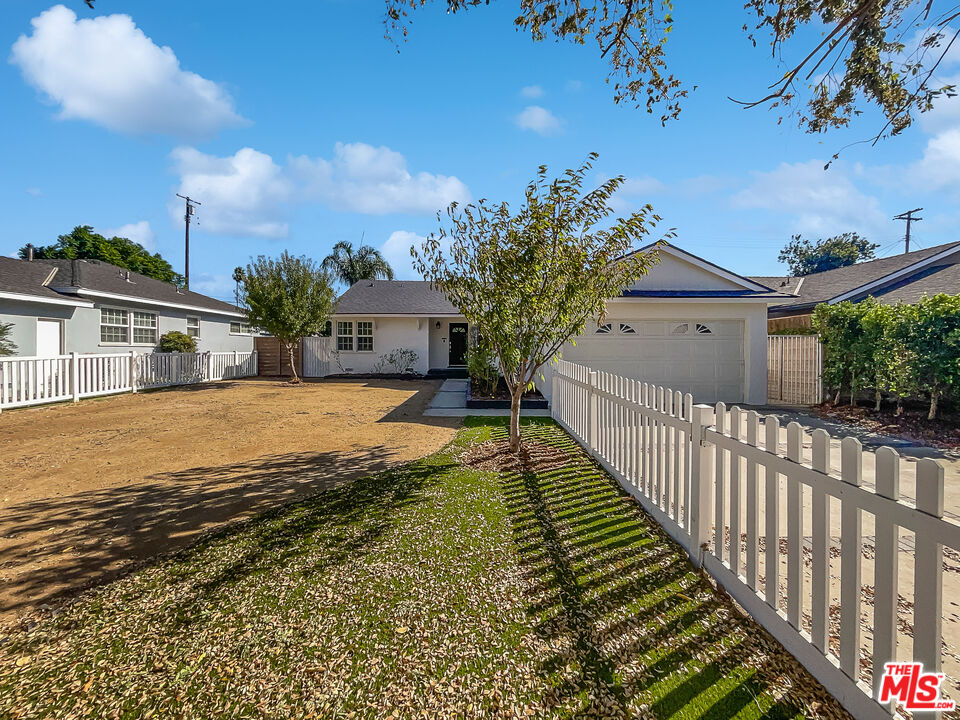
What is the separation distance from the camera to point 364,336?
797 inches

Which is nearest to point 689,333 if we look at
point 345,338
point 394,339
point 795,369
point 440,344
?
point 795,369

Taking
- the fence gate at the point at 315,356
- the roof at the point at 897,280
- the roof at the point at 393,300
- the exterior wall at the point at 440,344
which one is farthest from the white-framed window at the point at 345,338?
the roof at the point at 897,280

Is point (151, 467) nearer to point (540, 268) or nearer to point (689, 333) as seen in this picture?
point (540, 268)

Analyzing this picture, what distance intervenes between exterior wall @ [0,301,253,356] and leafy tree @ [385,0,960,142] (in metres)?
14.7

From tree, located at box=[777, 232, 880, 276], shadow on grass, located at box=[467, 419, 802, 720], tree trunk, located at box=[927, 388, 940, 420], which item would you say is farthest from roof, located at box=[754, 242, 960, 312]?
tree, located at box=[777, 232, 880, 276]

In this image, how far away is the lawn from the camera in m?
1.98

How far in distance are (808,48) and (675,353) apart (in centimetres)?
801

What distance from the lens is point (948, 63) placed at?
4.86 meters

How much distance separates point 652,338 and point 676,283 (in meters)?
1.96

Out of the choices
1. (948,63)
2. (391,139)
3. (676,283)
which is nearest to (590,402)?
(948,63)

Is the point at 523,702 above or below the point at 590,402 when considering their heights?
below

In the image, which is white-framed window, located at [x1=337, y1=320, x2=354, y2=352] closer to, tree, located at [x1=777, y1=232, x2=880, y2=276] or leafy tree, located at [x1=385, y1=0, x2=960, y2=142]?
leafy tree, located at [x1=385, y1=0, x2=960, y2=142]

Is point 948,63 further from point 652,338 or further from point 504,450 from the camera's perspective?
point 652,338

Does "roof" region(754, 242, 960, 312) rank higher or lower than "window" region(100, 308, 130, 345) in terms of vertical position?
higher
